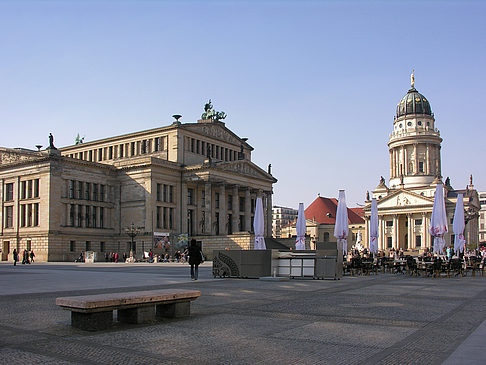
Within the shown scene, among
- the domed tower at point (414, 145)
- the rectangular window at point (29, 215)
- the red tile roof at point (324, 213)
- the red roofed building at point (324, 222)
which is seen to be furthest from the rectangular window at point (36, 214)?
the domed tower at point (414, 145)

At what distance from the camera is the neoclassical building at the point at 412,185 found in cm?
12300

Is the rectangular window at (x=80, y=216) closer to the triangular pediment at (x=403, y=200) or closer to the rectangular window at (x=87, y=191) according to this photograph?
the rectangular window at (x=87, y=191)

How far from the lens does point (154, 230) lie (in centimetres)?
7038

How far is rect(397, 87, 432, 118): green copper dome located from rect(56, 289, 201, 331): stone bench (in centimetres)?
13089

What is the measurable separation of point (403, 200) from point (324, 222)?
2454cm

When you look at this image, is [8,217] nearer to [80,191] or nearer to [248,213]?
[80,191]

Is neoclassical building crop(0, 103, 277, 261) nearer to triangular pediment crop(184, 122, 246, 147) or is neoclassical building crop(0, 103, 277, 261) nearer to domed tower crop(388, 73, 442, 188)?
triangular pediment crop(184, 122, 246, 147)

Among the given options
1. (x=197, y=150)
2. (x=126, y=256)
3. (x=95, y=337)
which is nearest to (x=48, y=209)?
(x=126, y=256)

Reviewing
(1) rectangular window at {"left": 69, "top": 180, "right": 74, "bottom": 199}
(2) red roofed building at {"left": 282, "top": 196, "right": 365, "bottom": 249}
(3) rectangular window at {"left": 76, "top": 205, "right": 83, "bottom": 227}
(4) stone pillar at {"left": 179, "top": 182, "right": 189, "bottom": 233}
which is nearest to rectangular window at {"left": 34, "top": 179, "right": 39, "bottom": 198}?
(1) rectangular window at {"left": 69, "top": 180, "right": 74, "bottom": 199}

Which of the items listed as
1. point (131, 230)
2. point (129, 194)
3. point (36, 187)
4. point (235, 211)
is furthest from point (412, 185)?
point (36, 187)

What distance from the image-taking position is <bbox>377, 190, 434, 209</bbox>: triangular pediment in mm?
120188

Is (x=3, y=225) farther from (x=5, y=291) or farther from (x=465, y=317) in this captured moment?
(x=465, y=317)

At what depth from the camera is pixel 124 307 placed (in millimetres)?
10914

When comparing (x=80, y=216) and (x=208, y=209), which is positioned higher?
(x=208, y=209)
